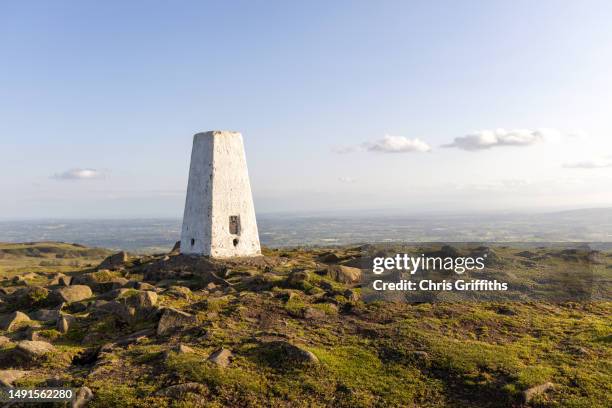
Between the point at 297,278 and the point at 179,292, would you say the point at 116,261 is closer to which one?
the point at 179,292

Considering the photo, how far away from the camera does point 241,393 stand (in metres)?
11.5

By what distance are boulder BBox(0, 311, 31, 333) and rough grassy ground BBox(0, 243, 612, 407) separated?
0.17 metres

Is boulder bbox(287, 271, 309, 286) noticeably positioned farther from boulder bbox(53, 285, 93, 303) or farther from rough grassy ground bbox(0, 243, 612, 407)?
boulder bbox(53, 285, 93, 303)

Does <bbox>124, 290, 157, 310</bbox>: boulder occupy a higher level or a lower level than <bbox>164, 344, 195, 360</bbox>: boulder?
higher

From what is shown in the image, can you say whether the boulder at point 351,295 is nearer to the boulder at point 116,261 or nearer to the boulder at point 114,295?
the boulder at point 114,295

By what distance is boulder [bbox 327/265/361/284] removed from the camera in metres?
24.7

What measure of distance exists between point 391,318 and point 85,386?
10.8 metres

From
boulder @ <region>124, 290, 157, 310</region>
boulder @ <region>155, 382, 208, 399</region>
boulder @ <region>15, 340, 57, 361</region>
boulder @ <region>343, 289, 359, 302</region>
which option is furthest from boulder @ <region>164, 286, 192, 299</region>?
boulder @ <region>155, 382, 208, 399</region>

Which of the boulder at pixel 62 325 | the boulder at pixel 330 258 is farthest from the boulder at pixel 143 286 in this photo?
the boulder at pixel 330 258

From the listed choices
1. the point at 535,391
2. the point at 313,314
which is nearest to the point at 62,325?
the point at 313,314

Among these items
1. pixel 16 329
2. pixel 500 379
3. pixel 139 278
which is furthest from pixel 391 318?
pixel 139 278

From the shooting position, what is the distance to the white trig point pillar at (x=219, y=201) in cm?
2856

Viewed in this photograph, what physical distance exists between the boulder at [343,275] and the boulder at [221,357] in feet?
39.1

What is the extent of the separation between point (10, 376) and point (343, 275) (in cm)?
1624
